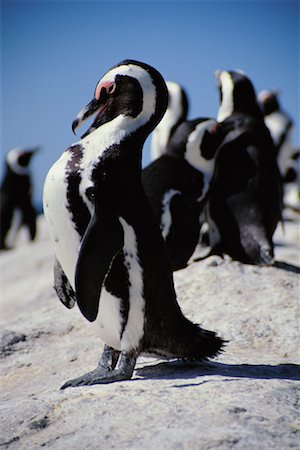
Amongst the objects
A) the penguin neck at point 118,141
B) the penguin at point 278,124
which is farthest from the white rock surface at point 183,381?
the penguin at point 278,124

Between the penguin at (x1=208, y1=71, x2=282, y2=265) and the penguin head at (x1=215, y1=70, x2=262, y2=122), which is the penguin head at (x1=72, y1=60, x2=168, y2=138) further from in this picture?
the penguin head at (x1=215, y1=70, x2=262, y2=122)

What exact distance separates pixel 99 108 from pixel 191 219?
249 centimetres

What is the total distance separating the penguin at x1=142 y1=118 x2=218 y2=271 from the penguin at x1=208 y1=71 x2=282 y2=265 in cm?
12

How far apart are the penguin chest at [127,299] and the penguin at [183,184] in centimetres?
241

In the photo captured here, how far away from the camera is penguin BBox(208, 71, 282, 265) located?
20.0 ft

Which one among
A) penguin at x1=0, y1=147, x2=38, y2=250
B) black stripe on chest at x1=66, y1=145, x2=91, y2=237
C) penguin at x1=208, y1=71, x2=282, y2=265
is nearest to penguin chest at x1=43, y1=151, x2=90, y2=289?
black stripe on chest at x1=66, y1=145, x2=91, y2=237

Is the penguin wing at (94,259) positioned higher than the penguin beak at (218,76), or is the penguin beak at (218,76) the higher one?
the penguin beak at (218,76)

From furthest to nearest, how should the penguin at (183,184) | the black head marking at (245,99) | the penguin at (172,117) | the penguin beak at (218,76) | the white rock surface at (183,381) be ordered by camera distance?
the penguin at (172,117) < the penguin beak at (218,76) < the black head marking at (245,99) < the penguin at (183,184) < the white rock surface at (183,381)

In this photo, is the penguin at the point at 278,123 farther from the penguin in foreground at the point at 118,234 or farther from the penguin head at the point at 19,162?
the penguin in foreground at the point at 118,234

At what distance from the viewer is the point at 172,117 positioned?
8141 mm

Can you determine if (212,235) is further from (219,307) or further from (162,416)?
(162,416)

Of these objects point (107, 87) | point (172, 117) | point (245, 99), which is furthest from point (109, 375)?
point (172, 117)

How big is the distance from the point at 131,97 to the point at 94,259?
2.51 ft

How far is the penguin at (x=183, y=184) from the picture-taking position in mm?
5789
